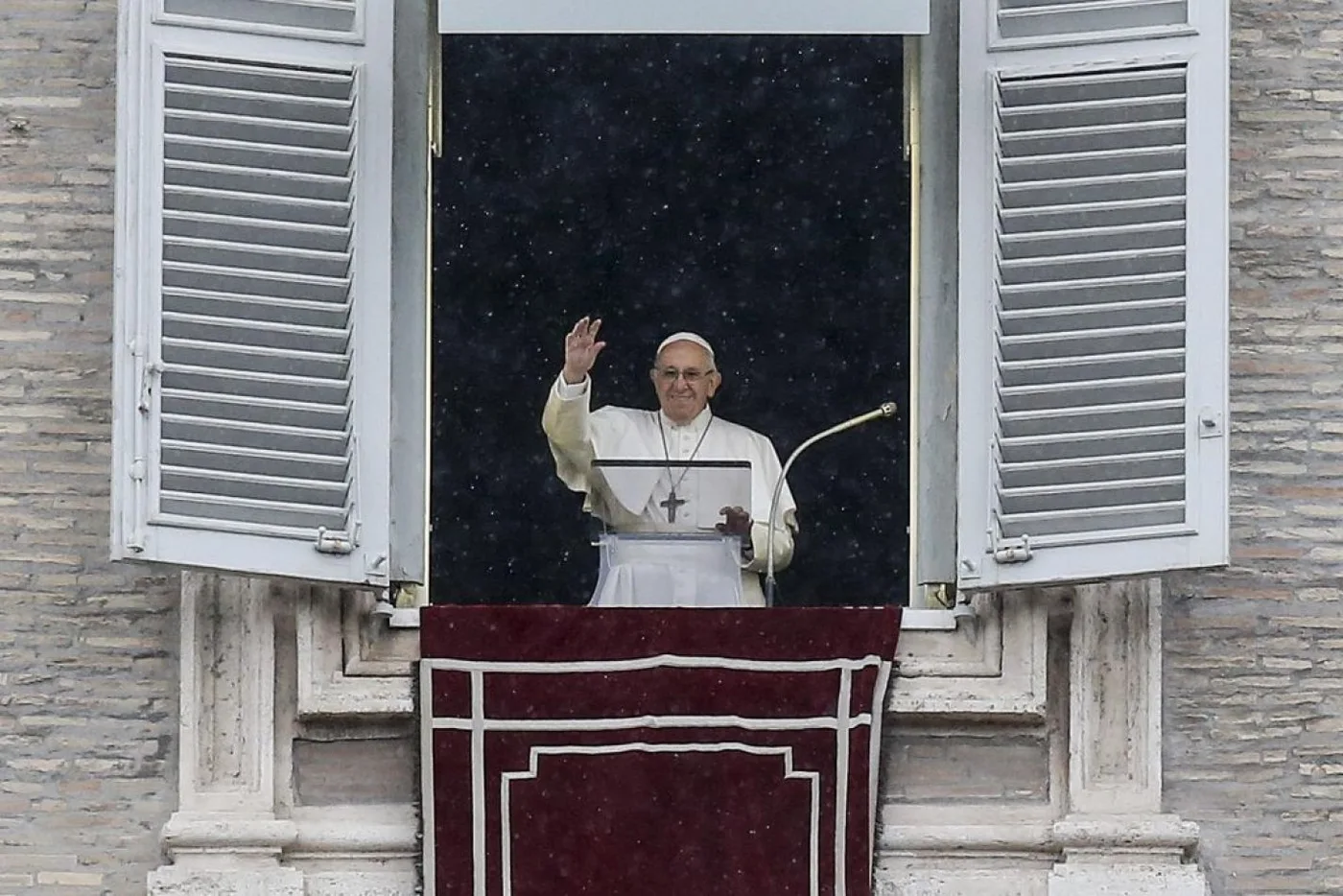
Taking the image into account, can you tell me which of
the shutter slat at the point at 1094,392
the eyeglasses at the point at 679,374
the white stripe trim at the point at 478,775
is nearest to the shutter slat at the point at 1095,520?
the shutter slat at the point at 1094,392

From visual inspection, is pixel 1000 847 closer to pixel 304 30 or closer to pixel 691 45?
pixel 304 30

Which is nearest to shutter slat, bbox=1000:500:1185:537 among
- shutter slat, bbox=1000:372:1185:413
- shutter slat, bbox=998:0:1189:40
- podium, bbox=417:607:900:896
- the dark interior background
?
shutter slat, bbox=1000:372:1185:413

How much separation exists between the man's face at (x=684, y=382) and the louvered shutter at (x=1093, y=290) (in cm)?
122

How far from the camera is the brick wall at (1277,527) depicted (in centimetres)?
1067

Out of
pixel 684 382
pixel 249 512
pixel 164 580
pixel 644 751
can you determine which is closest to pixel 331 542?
pixel 249 512

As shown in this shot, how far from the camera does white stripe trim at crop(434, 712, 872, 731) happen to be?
10477mm

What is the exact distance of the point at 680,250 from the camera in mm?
13477

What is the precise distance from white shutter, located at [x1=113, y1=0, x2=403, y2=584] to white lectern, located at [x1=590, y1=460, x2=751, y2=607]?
1.87 feet

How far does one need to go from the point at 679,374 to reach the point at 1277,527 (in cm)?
174

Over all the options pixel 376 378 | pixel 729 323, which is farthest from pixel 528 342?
pixel 376 378

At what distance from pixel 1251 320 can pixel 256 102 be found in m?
2.33

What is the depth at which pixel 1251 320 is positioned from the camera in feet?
36.0

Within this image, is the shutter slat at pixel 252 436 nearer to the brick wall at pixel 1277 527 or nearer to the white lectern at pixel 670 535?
the white lectern at pixel 670 535

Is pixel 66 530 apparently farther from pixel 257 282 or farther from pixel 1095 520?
pixel 1095 520
